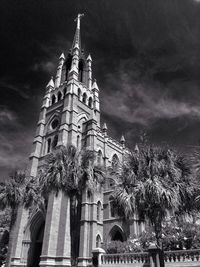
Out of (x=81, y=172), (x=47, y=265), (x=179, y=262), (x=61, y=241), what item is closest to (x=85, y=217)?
(x=61, y=241)

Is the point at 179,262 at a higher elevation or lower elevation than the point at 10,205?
lower

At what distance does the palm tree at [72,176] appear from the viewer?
1717 cm

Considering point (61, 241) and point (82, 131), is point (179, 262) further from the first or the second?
point (82, 131)

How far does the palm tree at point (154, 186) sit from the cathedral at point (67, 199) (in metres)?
7.51

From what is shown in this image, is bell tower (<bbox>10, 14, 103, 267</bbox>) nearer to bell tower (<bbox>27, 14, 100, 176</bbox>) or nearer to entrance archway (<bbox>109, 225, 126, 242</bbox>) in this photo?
bell tower (<bbox>27, 14, 100, 176</bbox>)

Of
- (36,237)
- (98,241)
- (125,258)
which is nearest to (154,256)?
(125,258)

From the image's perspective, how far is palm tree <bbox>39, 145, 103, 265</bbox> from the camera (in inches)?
676

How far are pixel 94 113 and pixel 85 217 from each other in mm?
20011

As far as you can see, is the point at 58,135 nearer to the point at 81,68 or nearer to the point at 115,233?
the point at 115,233

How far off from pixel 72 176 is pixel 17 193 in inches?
339

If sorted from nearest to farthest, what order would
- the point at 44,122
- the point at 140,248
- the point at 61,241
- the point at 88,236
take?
the point at 140,248 → the point at 61,241 → the point at 88,236 → the point at 44,122

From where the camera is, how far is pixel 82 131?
38031mm

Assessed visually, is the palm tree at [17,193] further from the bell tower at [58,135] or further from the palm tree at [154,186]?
the palm tree at [154,186]

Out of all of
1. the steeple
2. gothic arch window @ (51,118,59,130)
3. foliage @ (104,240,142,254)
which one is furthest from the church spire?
foliage @ (104,240,142,254)
